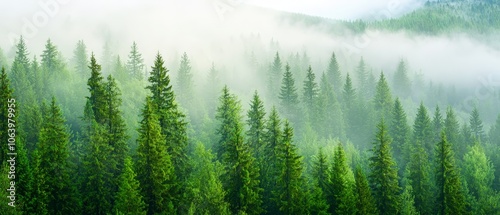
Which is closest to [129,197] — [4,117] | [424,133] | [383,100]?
[4,117]

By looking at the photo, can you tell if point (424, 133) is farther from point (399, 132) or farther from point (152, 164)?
point (152, 164)

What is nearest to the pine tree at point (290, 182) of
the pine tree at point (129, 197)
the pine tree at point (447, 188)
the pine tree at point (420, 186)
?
the pine tree at point (129, 197)

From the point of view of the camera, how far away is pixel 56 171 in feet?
150

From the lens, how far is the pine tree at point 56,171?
45.0m

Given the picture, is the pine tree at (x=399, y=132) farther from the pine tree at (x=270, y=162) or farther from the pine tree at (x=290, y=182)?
the pine tree at (x=290, y=182)

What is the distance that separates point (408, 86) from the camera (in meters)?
145

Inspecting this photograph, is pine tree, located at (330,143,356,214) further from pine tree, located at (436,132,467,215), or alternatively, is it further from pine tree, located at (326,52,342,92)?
pine tree, located at (326,52,342,92)

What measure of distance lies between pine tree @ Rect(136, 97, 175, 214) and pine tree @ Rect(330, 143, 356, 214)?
17.7 m

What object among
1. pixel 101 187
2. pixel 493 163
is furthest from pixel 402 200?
pixel 493 163

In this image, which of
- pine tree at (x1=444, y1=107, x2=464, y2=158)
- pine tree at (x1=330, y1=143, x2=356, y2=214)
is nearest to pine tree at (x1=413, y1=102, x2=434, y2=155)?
pine tree at (x1=444, y1=107, x2=464, y2=158)

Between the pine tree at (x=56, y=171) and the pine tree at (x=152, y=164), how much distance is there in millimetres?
7025

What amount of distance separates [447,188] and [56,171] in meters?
43.5

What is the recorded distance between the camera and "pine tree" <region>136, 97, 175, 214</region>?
4512 cm

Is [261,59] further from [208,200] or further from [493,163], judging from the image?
[208,200]
